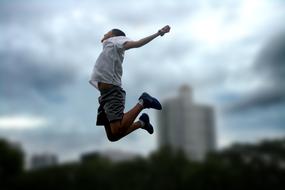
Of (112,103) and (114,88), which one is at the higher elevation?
(114,88)

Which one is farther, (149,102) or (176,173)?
(176,173)

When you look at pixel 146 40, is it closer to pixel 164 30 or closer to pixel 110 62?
pixel 164 30

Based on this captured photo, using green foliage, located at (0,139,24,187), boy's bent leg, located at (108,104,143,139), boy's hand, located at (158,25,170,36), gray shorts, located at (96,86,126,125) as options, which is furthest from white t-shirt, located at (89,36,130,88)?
green foliage, located at (0,139,24,187)

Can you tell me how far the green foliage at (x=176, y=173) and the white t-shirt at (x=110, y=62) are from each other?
279 feet

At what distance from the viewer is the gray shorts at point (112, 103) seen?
14.1m

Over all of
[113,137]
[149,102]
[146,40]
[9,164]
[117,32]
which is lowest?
[113,137]

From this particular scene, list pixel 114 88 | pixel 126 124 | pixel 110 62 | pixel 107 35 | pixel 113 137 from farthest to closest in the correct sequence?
1. pixel 126 124
2. pixel 113 137
3. pixel 107 35
4. pixel 114 88
5. pixel 110 62

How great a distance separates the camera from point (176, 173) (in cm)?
10381

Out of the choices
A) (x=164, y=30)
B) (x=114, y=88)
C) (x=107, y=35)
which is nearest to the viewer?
(x=164, y=30)

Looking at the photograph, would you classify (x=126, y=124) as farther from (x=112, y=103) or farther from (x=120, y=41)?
(x=120, y=41)

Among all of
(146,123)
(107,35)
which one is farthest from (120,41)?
(146,123)

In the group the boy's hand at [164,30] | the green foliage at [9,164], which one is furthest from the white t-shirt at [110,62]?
the green foliage at [9,164]

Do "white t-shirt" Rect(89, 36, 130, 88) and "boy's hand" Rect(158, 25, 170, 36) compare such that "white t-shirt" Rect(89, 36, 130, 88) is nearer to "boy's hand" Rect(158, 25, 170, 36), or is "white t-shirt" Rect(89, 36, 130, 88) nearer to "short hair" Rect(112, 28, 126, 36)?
"short hair" Rect(112, 28, 126, 36)

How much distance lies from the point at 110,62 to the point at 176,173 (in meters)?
91.2
